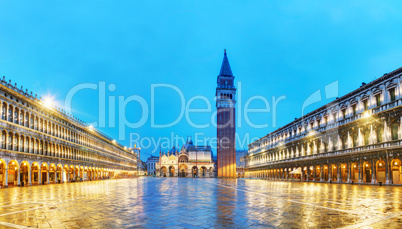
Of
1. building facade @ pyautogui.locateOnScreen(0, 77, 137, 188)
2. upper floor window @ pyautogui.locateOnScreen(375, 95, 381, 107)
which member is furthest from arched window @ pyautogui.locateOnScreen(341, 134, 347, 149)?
building facade @ pyautogui.locateOnScreen(0, 77, 137, 188)

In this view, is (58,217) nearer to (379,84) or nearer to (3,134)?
(3,134)

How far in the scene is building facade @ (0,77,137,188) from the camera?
118ft

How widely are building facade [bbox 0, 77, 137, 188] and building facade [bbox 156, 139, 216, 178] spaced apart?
5890 cm

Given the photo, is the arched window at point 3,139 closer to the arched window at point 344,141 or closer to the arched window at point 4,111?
the arched window at point 4,111

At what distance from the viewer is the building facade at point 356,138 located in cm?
3153

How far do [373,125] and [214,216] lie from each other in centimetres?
3056

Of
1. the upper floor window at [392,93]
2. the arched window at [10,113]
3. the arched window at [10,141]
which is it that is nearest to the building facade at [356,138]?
the upper floor window at [392,93]

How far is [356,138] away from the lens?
38.1 meters

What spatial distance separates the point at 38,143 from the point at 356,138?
1689 inches

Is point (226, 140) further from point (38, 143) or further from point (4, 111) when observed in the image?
point (4, 111)

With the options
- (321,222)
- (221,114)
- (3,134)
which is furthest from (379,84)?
(221,114)

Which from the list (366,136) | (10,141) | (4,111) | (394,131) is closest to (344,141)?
(366,136)

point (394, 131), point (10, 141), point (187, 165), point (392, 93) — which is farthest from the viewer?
point (187, 165)

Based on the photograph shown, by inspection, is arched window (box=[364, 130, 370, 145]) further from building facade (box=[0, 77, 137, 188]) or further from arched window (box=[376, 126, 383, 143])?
building facade (box=[0, 77, 137, 188])
